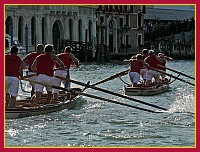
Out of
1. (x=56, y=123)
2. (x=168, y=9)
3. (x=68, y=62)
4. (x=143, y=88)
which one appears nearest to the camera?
(x=56, y=123)

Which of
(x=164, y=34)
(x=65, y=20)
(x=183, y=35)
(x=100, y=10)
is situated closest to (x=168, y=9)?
(x=164, y=34)

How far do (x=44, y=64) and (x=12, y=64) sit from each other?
0.97 m

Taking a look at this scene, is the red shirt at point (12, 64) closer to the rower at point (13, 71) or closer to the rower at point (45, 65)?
the rower at point (13, 71)

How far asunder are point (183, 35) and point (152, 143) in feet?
194

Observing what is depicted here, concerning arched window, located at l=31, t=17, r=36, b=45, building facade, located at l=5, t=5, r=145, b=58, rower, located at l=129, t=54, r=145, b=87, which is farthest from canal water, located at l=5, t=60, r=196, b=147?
arched window, located at l=31, t=17, r=36, b=45

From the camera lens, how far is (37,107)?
13.0 meters

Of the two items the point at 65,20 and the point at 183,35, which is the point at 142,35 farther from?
the point at 65,20

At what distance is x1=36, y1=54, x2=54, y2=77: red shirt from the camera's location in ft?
42.7

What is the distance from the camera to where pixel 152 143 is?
→ 1060 cm

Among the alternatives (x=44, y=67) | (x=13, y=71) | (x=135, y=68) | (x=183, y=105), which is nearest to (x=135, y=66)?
(x=135, y=68)

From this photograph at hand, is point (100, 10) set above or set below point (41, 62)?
above

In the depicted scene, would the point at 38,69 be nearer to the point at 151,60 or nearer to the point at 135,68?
the point at 135,68

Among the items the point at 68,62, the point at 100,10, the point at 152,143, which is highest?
the point at 100,10

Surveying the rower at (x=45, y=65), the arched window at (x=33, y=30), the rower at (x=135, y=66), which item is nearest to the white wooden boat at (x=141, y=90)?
the rower at (x=135, y=66)
